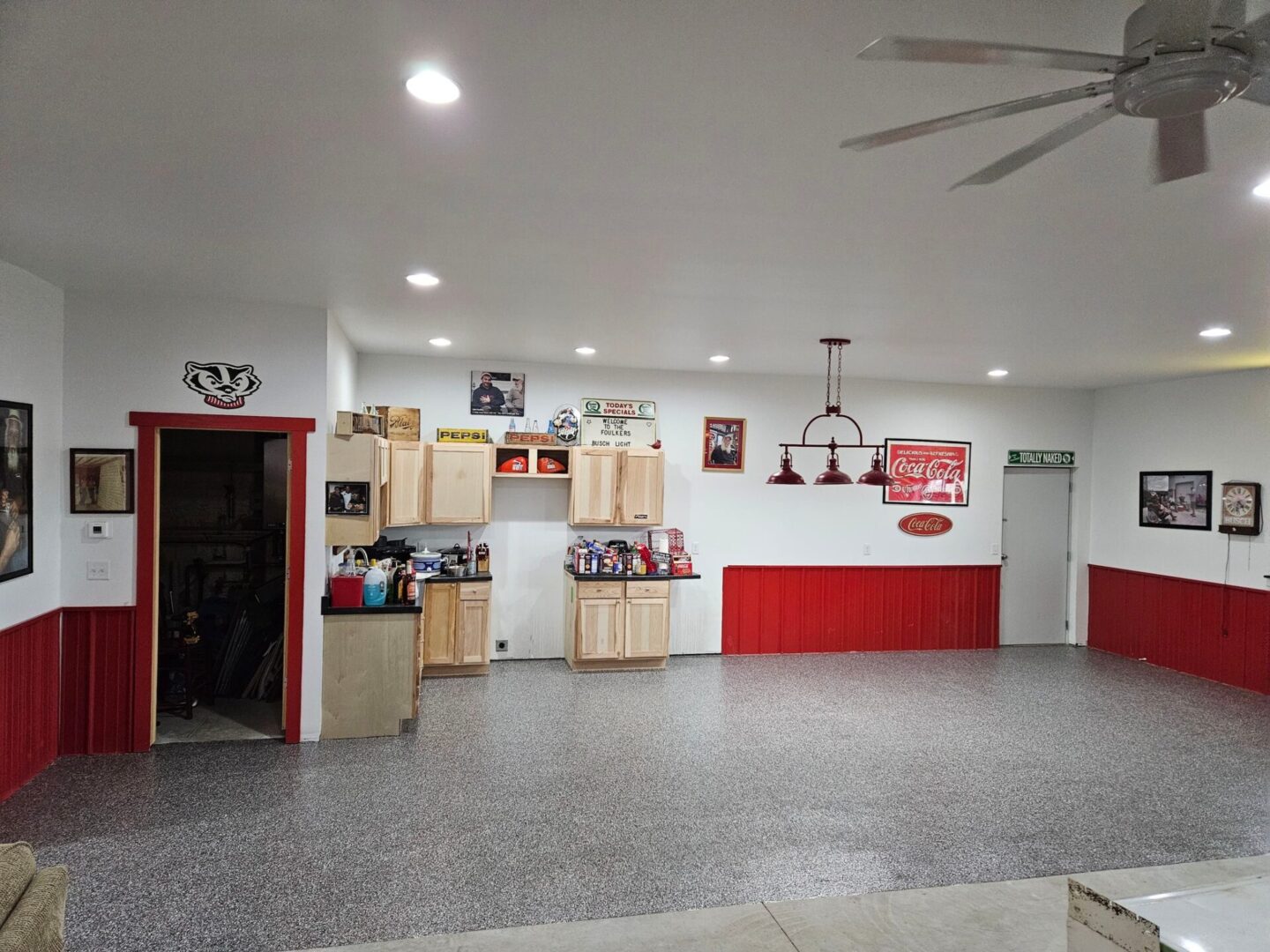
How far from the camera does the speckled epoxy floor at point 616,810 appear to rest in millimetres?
3213

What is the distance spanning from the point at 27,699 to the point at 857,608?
23.6ft

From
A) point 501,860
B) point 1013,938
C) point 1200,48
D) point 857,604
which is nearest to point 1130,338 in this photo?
point 857,604

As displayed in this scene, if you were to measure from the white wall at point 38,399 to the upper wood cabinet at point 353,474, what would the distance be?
5.10 ft

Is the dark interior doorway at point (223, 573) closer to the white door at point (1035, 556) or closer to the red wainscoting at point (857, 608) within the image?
the red wainscoting at point (857, 608)

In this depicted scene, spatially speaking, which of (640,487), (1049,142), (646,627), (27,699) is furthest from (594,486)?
(1049,142)

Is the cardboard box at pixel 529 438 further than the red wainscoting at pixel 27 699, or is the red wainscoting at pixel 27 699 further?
the cardboard box at pixel 529 438

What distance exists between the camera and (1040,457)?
8750mm

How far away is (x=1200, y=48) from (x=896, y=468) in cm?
737

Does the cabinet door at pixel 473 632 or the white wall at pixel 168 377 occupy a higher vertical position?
the white wall at pixel 168 377

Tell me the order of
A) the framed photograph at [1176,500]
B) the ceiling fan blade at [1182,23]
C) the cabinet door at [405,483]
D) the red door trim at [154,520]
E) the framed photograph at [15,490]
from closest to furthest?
the ceiling fan blade at [1182,23]
the framed photograph at [15,490]
the red door trim at [154,520]
the cabinet door at [405,483]
the framed photograph at [1176,500]

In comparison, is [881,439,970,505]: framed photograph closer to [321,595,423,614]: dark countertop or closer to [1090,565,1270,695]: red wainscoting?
[1090,565,1270,695]: red wainscoting

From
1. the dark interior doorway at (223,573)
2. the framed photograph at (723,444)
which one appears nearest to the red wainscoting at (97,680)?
the dark interior doorway at (223,573)

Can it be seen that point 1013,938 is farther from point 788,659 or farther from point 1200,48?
point 788,659

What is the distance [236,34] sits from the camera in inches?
75.5
